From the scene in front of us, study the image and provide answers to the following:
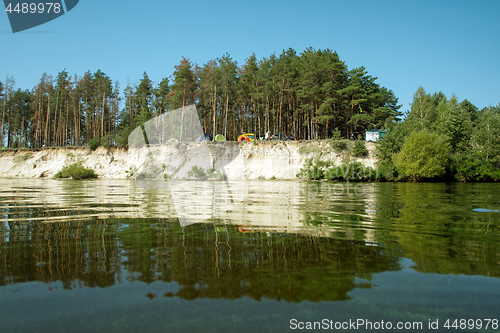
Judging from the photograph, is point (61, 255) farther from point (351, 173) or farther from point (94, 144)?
point (94, 144)

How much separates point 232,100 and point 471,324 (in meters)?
59.2

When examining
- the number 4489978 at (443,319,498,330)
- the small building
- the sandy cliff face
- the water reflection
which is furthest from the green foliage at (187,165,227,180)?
the number 4489978 at (443,319,498,330)

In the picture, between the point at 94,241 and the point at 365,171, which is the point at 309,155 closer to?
the point at 365,171

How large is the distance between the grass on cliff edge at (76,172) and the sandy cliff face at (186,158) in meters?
2.39

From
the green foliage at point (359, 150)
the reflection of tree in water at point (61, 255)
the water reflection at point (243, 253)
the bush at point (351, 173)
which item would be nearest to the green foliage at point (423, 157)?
the bush at point (351, 173)

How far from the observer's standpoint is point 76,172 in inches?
2085

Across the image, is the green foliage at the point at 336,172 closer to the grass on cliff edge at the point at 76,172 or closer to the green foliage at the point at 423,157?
the green foliage at the point at 423,157

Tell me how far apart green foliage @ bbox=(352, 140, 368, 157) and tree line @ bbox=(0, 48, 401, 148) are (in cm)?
553

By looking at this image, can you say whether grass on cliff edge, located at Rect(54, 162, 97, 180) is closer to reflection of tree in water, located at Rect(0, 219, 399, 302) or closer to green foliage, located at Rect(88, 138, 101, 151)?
green foliage, located at Rect(88, 138, 101, 151)

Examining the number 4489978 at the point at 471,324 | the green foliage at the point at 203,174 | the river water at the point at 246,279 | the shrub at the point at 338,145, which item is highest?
the shrub at the point at 338,145

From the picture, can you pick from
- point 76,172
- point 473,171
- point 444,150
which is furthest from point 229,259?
point 76,172

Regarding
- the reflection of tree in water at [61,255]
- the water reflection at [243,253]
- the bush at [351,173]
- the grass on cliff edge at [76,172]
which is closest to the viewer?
the water reflection at [243,253]

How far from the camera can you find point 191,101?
56.0m

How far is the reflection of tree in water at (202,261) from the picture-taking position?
345 cm
